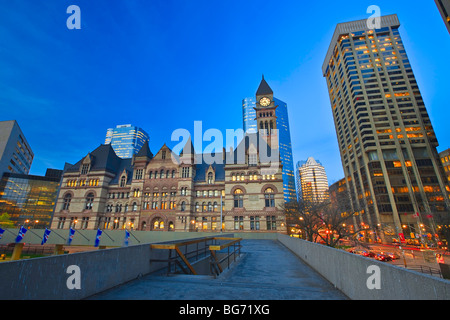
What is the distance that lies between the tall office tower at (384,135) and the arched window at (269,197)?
108 feet

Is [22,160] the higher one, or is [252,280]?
[22,160]

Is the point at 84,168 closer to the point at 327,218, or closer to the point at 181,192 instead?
the point at 181,192

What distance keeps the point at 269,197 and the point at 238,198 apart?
6.16 meters

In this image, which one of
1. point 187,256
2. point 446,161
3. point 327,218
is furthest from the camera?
point 446,161

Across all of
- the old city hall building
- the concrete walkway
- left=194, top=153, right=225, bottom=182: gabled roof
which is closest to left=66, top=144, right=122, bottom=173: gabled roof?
the old city hall building

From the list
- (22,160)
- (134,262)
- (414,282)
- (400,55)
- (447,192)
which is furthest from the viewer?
(22,160)

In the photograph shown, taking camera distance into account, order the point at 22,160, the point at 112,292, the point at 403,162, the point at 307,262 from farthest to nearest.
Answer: the point at 22,160 < the point at 403,162 < the point at 307,262 < the point at 112,292

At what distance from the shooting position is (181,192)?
44406 millimetres

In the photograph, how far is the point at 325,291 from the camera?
23.7ft

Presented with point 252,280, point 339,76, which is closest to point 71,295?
point 252,280

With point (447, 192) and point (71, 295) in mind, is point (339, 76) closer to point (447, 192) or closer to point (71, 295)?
point (447, 192)

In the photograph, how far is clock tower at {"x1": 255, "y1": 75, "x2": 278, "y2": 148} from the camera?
5030 centimetres

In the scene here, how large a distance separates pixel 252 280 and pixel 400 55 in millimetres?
114870

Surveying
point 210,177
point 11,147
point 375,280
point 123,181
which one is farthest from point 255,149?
point 11,147
